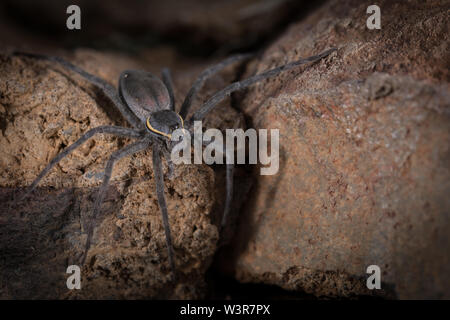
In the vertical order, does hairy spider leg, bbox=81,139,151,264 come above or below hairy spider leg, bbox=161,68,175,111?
below

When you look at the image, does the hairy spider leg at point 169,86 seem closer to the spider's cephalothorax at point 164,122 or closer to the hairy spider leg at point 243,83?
the spider's cephalothorax at point 164,122

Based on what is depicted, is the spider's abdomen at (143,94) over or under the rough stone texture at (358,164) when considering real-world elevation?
over

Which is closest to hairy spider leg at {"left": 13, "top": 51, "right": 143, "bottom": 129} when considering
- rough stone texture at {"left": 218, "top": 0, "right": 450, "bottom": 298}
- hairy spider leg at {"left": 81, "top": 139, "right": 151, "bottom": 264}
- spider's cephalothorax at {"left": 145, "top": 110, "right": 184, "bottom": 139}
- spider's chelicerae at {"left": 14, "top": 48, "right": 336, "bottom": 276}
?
spider's chelicerae at {"left": 14, "top": 48, "right": 336, "bottom": 276}

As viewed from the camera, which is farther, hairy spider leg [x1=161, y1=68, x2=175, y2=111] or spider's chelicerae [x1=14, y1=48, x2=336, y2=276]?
hairy spider leg [x1=161, y1=68, x2=175, y2=111]

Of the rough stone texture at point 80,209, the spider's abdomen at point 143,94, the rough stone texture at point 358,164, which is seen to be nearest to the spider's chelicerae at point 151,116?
the spider's abdomen at point 143,94

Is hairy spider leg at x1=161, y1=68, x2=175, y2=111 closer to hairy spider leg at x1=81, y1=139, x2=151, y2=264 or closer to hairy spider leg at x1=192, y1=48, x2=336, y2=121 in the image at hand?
hairy spider leg at x1=192, y1=48, x2=336, y2=121

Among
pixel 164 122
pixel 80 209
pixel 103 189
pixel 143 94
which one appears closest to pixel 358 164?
pixel 164 122

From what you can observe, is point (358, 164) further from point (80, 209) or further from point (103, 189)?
point (80, 209)

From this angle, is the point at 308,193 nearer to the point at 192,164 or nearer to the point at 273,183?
the point at 273,183
